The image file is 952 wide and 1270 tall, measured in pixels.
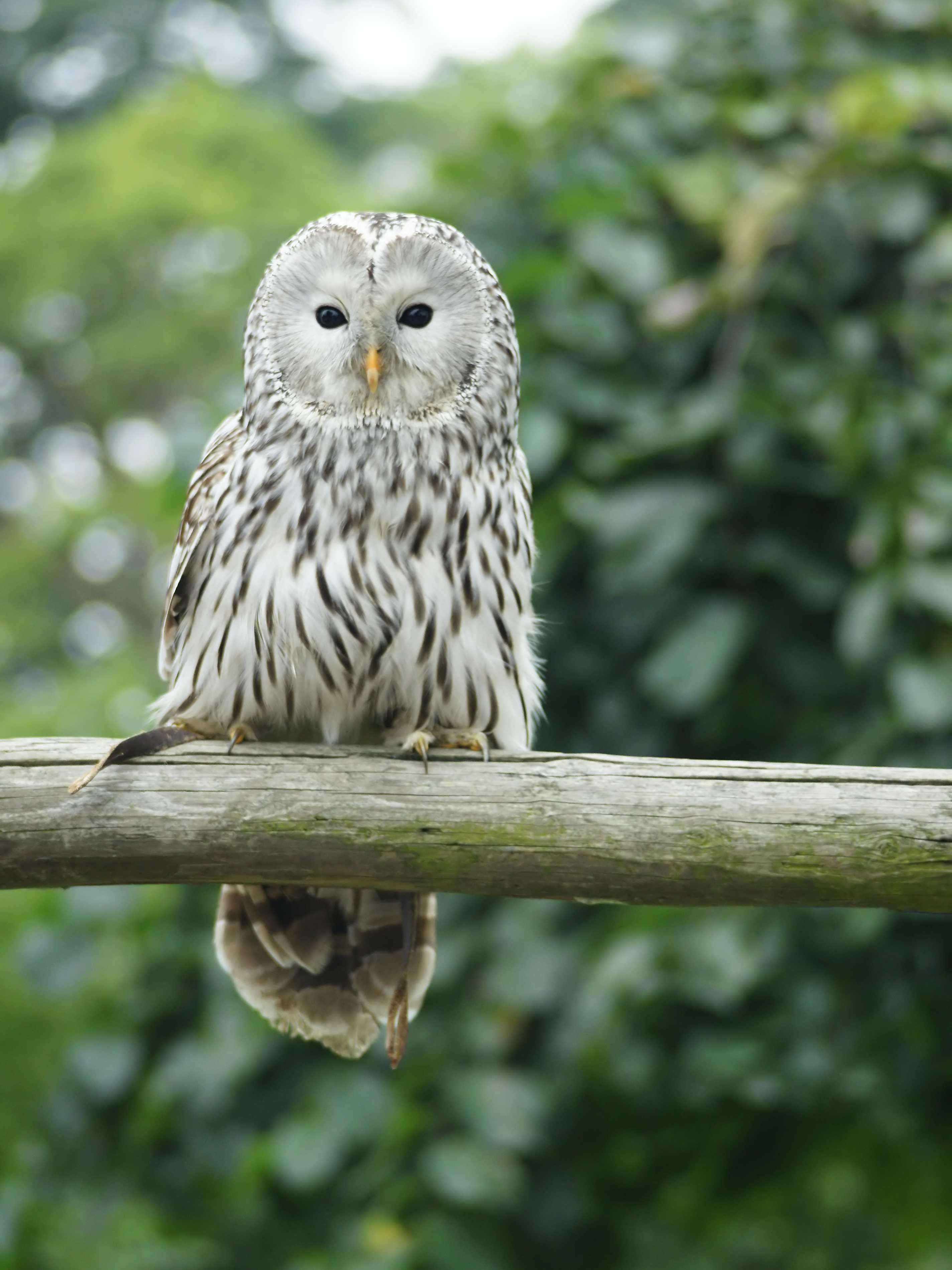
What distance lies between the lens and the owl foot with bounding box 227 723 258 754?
1.96 metres

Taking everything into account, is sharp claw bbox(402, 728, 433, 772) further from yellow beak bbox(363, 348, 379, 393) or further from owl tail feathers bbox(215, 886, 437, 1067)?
yellow beak bbox(363, 348, 379, 393)

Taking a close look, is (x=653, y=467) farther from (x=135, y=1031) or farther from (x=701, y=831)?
(x=135, y=1031)

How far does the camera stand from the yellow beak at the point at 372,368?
6.63ft

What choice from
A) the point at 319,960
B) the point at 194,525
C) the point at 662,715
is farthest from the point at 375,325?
the point at 662,715

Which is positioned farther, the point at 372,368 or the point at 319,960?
the point at 319,960

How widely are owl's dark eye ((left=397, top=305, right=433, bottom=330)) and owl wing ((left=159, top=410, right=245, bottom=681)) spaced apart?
0.33 m

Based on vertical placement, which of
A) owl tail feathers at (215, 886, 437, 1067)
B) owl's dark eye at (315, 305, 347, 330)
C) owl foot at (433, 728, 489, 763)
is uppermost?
owl's dark eye at (315, 305, 347, 330)

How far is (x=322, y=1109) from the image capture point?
2688 mm

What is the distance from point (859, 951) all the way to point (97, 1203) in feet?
5.71

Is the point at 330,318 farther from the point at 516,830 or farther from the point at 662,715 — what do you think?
the point at 662,715

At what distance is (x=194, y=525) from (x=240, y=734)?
38 centimetres

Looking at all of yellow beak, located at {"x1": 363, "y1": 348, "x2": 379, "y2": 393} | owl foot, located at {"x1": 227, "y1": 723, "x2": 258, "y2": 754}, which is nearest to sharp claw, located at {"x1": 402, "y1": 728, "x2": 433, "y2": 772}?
owl foot, located at {"x1": 227, "y1": 723, "x2": 258, "y2": 754}

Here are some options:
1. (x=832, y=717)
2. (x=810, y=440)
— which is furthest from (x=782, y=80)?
(x=832, y=717)

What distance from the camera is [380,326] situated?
6.74 feet
